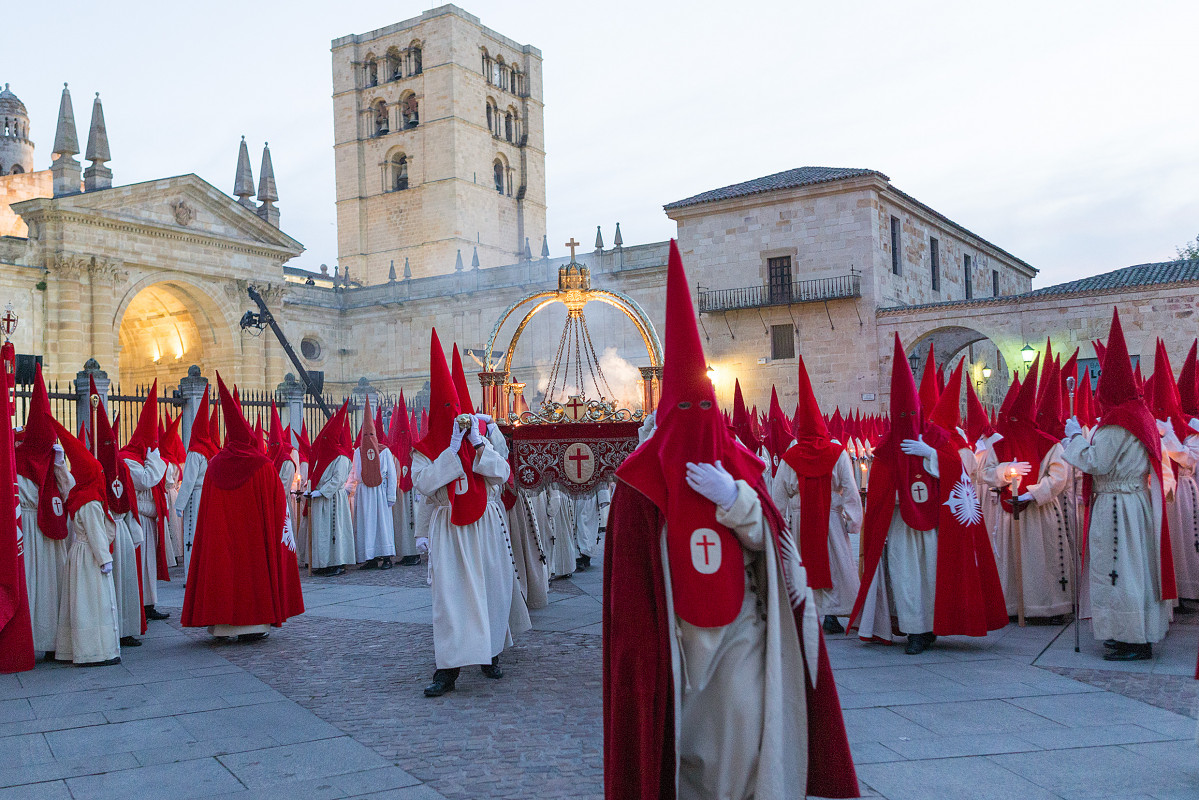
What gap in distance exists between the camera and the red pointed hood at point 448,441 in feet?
19.5

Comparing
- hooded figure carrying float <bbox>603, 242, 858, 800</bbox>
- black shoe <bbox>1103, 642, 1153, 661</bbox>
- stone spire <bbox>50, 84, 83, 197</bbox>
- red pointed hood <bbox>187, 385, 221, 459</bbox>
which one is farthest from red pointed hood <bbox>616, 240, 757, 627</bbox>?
stone spire <bbox>50, 84, 83, 197</bbox>

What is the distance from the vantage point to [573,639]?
712 cm

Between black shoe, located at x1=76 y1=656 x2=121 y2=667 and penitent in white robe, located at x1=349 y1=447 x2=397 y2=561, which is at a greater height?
penitent in white robe, located at x1=349 y1=447 x2=397 y2=561

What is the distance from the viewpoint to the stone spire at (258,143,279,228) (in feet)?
119

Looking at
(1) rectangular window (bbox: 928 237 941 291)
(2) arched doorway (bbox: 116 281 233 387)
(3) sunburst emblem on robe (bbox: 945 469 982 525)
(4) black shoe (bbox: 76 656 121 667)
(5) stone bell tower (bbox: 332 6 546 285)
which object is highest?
(5) stone bell tower (bbox: 332 6 546 285)

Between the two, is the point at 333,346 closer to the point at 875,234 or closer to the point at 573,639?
the point at 875,234

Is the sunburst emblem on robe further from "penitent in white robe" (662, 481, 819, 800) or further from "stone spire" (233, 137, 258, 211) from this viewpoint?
"stone spire" (233, 137, 258, 211)

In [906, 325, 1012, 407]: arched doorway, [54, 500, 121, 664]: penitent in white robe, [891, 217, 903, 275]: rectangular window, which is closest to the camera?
[54, 500, 121, 664]: penitent in white robe

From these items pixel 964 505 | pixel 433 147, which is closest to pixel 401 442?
pixel 964 505

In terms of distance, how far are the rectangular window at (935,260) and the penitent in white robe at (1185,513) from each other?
25908mm

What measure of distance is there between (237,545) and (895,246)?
26212 mm

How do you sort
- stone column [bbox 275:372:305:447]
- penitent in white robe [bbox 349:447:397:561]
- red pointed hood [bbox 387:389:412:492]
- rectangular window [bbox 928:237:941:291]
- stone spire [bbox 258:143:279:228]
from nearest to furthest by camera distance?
penitent in white robe [bbox 349:447:397:561], red pointed hood [bbox 387:389:412:492], stone column [bbox 275:372:305:447], rectangular window [bbox 928:237:941:291], stone spire [bbox 258:143:279:228]

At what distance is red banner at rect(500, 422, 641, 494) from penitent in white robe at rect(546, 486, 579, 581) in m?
2.77

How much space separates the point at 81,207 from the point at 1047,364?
28.5m
